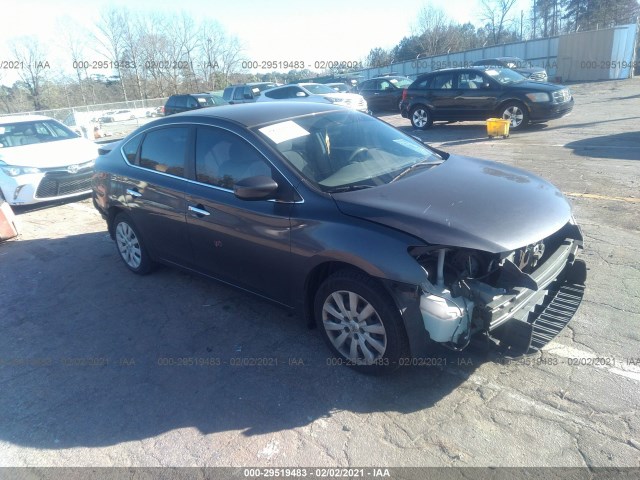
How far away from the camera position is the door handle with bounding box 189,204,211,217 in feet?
13.1

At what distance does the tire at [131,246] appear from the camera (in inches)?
198

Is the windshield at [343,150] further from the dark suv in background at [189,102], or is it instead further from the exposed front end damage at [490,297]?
the dark suv in background at [189,102]

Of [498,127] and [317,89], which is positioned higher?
[317,89]

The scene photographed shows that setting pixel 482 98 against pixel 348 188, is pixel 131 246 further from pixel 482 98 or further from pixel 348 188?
pixel 482 98

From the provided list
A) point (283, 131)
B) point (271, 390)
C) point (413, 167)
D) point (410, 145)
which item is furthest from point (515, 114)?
point (271, 390)

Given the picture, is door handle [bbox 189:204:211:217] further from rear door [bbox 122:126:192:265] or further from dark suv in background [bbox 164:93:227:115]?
dark suv in background [bbox 164:93:227:115]

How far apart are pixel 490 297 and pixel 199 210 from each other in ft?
8.15

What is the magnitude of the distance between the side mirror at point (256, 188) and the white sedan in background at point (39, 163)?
6.62 metres

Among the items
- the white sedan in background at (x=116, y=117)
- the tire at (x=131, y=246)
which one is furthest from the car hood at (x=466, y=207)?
the white sedan in background at (x=116, y=117)

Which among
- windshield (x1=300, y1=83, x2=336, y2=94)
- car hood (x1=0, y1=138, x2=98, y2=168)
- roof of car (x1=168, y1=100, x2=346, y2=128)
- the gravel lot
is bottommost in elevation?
the gravel lot

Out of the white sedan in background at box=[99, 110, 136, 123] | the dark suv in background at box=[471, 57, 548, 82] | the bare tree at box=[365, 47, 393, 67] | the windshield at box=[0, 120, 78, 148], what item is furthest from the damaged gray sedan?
the bare tree at box=[365, 47, 393, 67]

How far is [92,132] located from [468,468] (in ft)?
73.6

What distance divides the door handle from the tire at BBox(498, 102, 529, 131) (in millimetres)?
10513

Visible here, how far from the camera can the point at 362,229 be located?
2.99 meters
